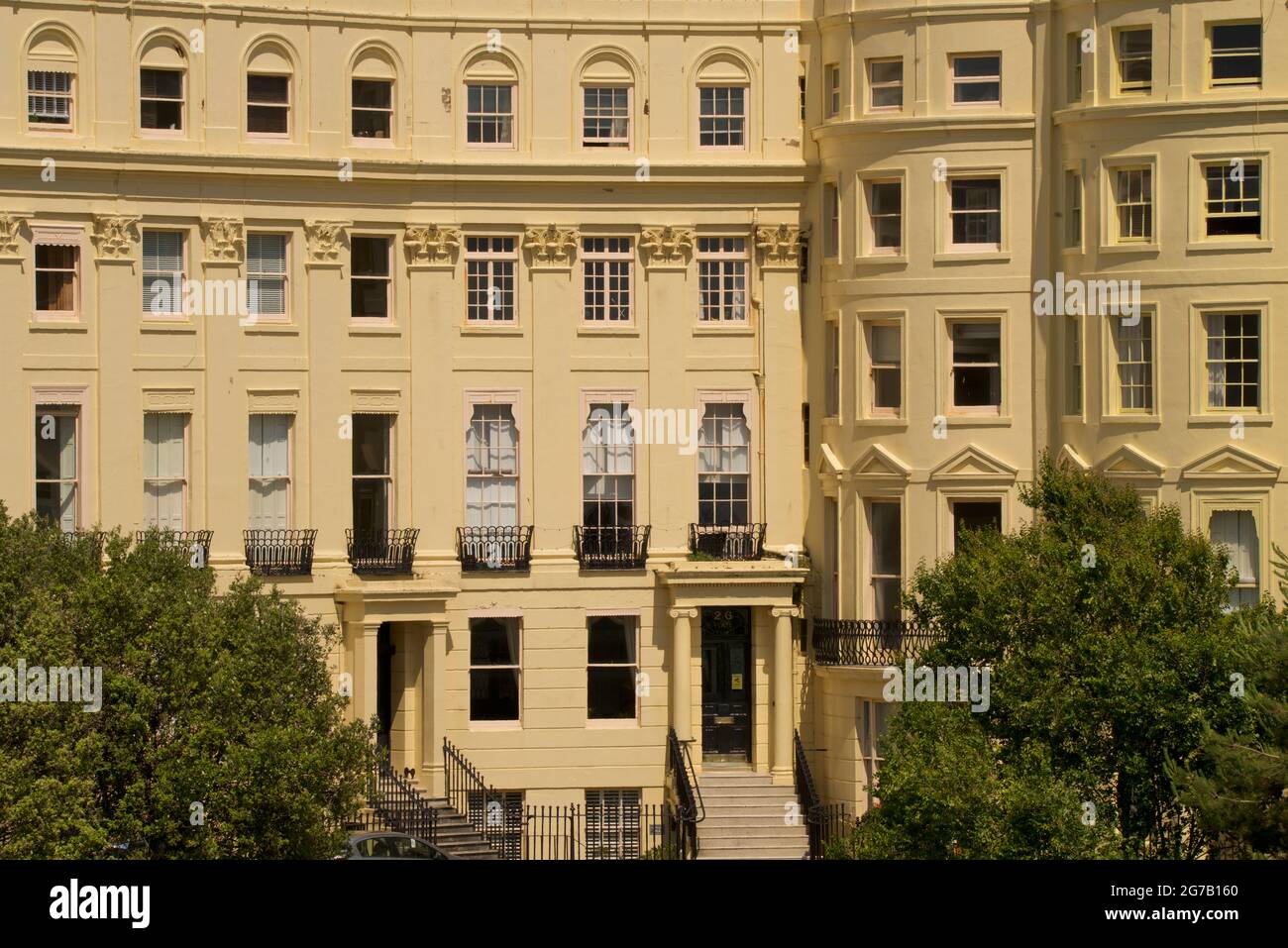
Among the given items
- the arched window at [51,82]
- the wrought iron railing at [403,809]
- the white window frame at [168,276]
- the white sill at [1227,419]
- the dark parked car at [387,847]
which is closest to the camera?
the dark parked car at [387,847]

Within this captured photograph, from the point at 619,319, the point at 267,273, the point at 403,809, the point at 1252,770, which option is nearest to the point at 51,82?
the point at 267,273

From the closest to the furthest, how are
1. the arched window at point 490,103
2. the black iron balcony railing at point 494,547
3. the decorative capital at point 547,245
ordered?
the black iron balcony railing at point 494,547, the decorative capital at point 547,245, the arched window at point 490,103

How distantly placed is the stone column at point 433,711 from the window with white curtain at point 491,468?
7.96 feet

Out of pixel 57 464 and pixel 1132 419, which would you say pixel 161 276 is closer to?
pixel 57 464

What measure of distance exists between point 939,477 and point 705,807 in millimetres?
7506

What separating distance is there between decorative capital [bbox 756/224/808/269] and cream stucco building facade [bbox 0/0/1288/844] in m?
0.10

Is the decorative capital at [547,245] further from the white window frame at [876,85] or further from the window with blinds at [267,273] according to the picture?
the white window frame at [876,85]

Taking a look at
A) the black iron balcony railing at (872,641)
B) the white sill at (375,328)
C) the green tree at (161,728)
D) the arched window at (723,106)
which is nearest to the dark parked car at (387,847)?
the green tree at (161,728)

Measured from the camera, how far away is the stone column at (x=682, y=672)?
150ft

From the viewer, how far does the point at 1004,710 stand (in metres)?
36.6

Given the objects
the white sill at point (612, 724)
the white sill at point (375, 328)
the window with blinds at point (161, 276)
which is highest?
the window with blinds at point (161, 276)

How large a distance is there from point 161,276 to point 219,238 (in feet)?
4.22

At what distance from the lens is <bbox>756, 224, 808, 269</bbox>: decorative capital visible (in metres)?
46.8
